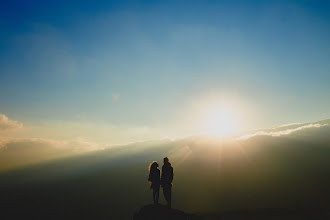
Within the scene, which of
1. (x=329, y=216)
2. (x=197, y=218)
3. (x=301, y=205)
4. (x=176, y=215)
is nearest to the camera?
(x=176, y=215)

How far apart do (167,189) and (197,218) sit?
10.9ft

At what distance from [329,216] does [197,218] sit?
26.6 meters

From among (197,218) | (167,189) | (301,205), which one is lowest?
(301,205)

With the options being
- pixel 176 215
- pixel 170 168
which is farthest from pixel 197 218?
pixel 170 168

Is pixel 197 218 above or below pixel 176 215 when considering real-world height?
below

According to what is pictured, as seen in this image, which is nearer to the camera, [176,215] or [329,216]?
[176,215]

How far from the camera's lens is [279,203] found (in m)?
198

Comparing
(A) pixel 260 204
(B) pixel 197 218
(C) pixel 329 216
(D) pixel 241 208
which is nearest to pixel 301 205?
(A) pixel 260 204

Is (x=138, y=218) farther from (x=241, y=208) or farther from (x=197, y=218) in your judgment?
(x=241, y=208)

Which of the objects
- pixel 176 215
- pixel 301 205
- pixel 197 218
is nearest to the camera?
pixel 176 215

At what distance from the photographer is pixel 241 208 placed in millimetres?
193875

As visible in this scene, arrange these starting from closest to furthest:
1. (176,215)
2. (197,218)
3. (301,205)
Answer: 1. (176,215)
2. (197,218)
3. (301,205)

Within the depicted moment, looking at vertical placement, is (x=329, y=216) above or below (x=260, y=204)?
above

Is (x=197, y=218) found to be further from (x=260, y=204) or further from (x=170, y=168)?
(x=260, y=204)
